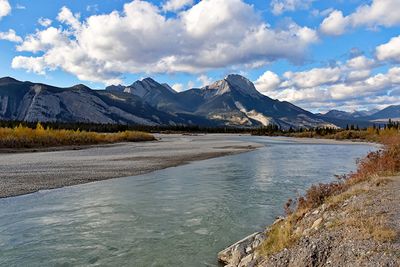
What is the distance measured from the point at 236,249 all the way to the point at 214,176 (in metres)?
23.8

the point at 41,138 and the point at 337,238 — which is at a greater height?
the point at 41,138

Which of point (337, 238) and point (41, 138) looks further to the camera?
point (41, 138)

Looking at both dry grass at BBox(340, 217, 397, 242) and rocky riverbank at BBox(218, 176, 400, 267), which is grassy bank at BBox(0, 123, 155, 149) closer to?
rocky riverbank at BBox(218, 176, 400, 267)

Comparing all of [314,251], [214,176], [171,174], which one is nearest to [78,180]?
[171,174]

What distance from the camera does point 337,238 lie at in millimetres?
11039

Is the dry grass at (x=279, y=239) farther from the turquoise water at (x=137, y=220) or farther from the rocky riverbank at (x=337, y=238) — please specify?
the turquoise water at (x=137, y=220)

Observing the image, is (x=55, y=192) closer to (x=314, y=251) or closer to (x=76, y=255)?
(x=76, y=255)

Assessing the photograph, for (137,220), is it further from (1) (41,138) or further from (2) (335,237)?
(1) (41,138)

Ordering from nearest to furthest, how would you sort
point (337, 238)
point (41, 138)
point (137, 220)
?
point (337, 238), point (137, 220), point (41, 138)

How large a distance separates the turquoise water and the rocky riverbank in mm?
2426

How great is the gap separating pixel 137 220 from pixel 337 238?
12138 mm

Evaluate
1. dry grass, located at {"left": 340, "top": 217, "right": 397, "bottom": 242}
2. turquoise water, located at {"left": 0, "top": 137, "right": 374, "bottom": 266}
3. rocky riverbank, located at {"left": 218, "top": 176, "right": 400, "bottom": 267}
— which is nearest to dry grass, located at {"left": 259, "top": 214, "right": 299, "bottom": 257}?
rocky riverbank, located at {"left": 218, "top": 176, "right": 400, "bottom": 267}

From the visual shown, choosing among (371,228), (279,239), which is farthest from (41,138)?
(371,228)

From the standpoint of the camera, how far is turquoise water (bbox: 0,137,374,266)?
49.2 feet
